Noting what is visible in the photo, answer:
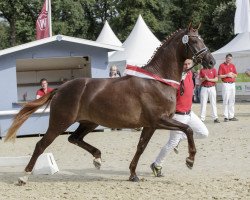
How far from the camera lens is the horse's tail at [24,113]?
27.7ft

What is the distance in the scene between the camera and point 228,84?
A: 16.8 m

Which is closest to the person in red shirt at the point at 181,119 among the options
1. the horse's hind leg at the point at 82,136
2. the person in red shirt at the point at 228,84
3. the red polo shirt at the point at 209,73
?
the horse's hind leg at the point at 82,136

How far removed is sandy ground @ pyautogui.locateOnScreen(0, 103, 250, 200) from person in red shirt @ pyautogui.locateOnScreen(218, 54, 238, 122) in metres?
3.49

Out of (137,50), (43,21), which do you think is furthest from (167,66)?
(137,50)

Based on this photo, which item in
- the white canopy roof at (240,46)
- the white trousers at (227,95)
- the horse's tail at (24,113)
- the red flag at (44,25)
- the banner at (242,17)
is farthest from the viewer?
the white canopy roof at (240,46)

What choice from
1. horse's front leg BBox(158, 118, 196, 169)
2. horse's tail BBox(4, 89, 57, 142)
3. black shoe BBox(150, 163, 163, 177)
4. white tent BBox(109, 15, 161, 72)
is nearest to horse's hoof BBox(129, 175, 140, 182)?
black shoe BBox(150, 163, 163, 177)

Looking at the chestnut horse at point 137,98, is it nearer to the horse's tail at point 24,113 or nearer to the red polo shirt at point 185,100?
the horse's tail at point 24,113

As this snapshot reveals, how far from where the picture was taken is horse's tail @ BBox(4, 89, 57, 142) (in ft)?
27.7

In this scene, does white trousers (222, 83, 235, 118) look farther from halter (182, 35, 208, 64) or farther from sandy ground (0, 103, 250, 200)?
halter (182, 35, 208, 64)

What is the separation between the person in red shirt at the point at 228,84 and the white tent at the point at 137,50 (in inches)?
434

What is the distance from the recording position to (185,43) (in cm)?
773

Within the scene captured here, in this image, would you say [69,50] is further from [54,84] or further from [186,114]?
[186,114]

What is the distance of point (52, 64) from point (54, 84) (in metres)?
0.80

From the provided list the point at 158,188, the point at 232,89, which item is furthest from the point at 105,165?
the point at 232,89
